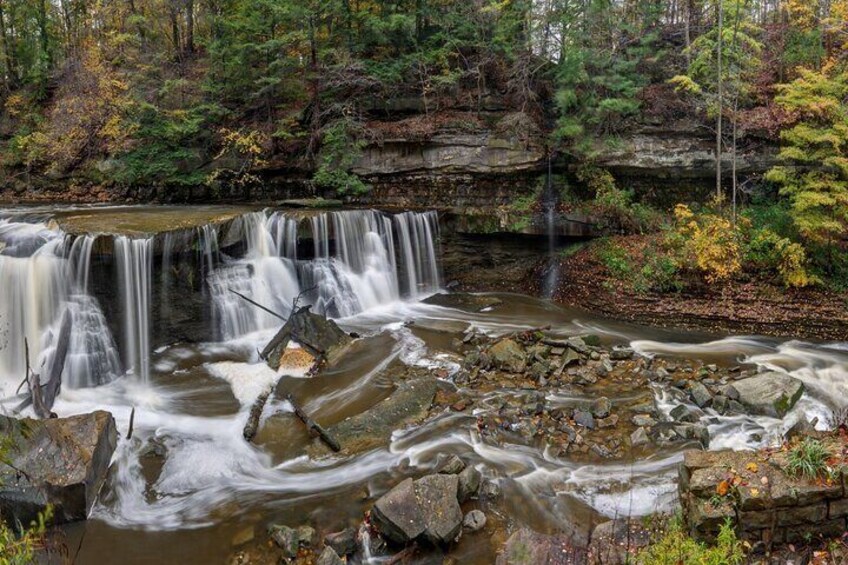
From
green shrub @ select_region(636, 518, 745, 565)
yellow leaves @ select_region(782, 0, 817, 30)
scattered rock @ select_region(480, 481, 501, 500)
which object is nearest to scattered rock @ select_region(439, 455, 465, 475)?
scattered rock @ select_region(480, 481, 501, 500)

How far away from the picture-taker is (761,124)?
14.4 meters

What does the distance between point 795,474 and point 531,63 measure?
1525 centimetres

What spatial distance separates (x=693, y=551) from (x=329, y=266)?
10.7 meters

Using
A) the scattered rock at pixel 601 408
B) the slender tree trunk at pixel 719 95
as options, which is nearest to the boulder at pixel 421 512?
the scattered rock at pixel 601 408

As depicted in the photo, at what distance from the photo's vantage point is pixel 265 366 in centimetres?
1009

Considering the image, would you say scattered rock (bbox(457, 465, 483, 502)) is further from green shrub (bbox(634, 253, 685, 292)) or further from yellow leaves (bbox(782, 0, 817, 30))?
yellow leaves (bbox(782, 0, 817, 30))

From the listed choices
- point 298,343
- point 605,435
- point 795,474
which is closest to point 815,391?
point 605,435

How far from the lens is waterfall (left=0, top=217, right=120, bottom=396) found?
31.2 ft

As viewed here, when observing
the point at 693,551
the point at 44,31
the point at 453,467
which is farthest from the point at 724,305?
the point at 44,31

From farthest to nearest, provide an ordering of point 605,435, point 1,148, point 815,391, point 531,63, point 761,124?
point 1,148 < point 531,63 < point 761,124 < point 815,391 < point 605,435

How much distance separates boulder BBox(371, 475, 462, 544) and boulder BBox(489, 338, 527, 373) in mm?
4064

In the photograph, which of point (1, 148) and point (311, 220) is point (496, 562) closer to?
point (311, 220)

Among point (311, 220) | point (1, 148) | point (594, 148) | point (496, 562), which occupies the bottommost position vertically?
point (496, 562)

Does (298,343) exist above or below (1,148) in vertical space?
below
